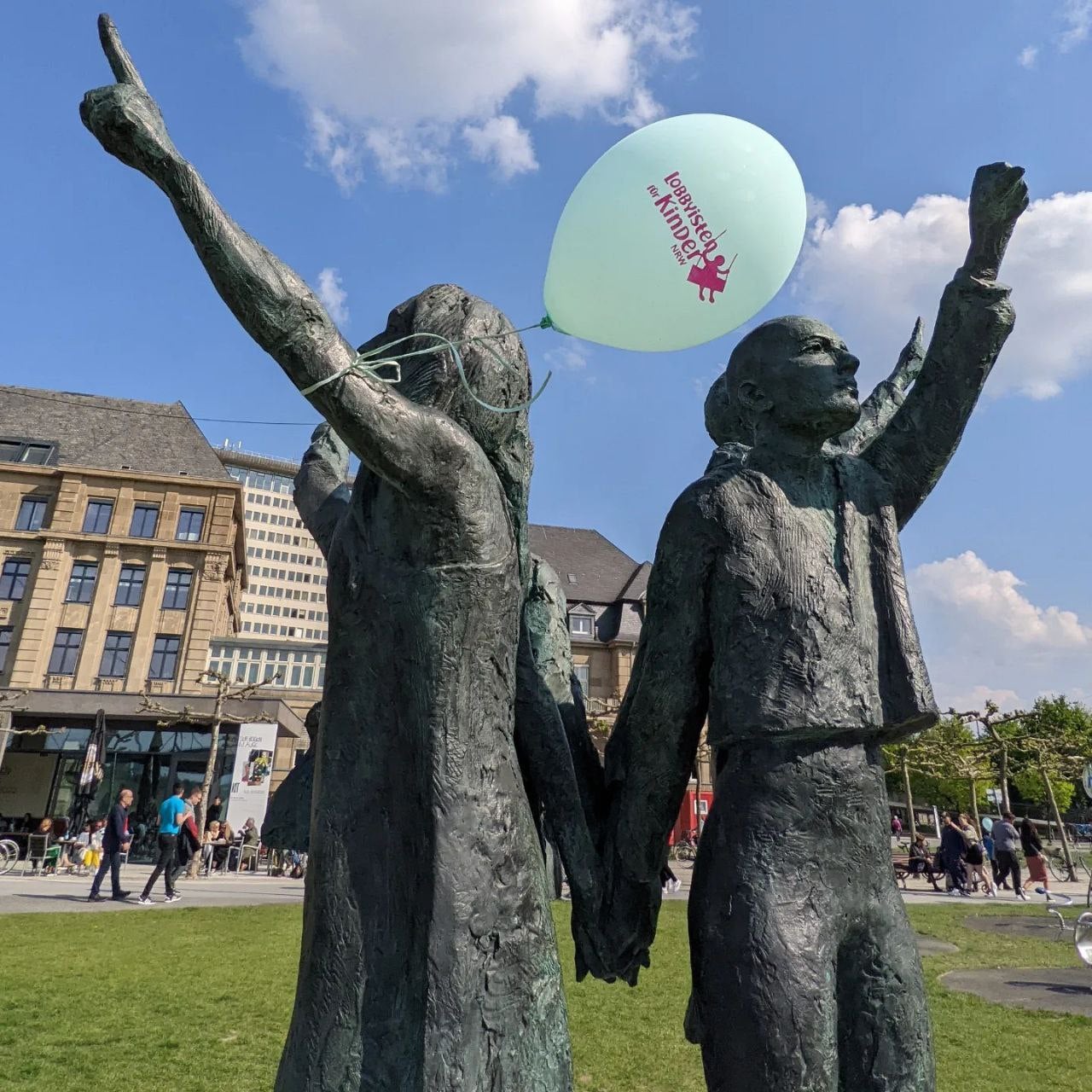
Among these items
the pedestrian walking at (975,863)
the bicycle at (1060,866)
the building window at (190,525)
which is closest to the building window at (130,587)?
the building window at (190,525)

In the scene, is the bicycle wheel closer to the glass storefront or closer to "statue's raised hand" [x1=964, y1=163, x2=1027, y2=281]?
the glass storefront

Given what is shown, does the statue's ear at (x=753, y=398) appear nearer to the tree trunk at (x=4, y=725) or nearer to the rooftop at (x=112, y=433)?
the tree trunk at (x=4, y=725)

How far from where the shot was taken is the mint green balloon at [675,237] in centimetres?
268

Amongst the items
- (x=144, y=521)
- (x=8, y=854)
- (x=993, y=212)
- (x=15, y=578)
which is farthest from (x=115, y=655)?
(x=993, y=212)

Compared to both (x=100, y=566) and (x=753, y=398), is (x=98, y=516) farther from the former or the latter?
(x=753, y=398)

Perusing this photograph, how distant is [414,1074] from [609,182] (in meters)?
2.45

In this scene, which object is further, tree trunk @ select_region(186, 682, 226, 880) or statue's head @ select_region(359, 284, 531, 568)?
tree trunk @ select_region(186, 682, 226, 880)

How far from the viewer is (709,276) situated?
2.70 meters

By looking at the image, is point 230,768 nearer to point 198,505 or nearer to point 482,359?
point 198,505

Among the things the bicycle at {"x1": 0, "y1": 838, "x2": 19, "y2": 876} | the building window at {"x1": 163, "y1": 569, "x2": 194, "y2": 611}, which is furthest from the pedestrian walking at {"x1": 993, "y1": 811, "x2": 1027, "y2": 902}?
the building window at {"x1": 163, "y1": 569, "x2": 194, "y2": 611}

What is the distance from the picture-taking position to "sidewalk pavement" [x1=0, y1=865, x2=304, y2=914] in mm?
11281

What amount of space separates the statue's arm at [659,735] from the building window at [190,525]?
3288 centimetres

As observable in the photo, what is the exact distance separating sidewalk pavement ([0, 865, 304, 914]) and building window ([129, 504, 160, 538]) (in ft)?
53.4

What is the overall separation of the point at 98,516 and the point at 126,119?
34.4 m
